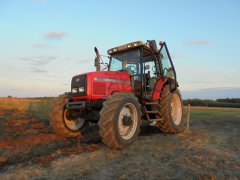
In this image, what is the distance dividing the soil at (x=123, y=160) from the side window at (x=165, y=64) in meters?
2.67

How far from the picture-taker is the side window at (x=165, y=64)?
8.51 meters

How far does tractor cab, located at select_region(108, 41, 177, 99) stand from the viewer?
25.5ft

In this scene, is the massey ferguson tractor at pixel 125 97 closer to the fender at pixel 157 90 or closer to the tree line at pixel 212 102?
the fender at pixel 157 90

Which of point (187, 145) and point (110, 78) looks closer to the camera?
point (187, 145)

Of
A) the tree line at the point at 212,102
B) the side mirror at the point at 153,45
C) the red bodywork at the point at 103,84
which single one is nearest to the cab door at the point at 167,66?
the side mirror at the point at 153,45

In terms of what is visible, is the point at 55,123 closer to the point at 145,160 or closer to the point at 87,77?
the point at 87,77

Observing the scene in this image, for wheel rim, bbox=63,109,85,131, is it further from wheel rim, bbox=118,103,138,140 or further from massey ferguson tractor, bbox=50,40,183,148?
wheel rim, bbox=118,103,138,140

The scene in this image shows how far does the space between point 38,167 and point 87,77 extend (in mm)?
2991

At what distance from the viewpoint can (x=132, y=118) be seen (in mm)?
6449

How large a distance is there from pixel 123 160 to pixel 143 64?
12.5 feet

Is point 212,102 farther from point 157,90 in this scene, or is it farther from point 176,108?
point 157,90

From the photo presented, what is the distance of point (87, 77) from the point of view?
6.62 m

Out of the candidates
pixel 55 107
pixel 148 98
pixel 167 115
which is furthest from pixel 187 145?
pixel 55 107

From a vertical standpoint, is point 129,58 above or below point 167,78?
above
